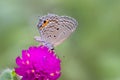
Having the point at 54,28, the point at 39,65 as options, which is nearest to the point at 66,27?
the point at 54,28

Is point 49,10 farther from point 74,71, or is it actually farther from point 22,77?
point 22,77

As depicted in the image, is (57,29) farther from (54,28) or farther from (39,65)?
(39,65)

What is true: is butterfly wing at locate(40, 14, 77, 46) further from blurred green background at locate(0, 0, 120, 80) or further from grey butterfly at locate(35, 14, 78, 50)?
blurred green background at locate(0, 0, 120, 80)

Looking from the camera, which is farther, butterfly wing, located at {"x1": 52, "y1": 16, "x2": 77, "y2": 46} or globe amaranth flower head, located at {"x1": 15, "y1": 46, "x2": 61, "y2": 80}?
butterfly wing, located at {"x1": 52, "y1": 16, "x2": 77, "y2": 46}

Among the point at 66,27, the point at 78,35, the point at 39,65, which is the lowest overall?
the point at 39,65

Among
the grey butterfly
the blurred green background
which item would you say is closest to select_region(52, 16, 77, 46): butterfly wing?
the grey butterfly

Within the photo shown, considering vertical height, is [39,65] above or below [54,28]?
below
